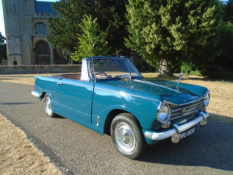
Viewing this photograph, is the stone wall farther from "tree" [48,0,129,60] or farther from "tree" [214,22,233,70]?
"tree" [214,22,233,70]

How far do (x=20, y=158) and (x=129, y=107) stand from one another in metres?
2.06

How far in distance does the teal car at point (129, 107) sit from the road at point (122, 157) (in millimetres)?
302

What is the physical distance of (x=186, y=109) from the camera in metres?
3.08

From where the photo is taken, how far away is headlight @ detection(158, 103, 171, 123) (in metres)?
2.69

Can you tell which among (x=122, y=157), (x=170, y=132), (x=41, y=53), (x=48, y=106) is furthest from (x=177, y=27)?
(x=41, y=53)

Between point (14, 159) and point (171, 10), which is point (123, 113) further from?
point (171, 10)

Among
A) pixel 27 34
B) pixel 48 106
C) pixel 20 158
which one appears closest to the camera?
pixel 20 158

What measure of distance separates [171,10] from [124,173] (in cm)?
1364

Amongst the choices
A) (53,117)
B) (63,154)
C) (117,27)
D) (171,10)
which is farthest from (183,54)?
(63,154)

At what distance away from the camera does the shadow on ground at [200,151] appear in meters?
2.99

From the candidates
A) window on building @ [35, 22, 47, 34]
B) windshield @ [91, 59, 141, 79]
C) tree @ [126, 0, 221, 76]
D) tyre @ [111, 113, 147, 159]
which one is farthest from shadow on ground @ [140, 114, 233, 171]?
window on building @ [35, 22, 47, 34]

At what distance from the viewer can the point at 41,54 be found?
5191 centimetres

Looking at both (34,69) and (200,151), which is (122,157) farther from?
(34,69)

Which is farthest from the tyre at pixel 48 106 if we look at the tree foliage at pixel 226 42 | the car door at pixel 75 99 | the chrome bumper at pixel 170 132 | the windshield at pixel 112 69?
the tree foliage at pixel 226 42
